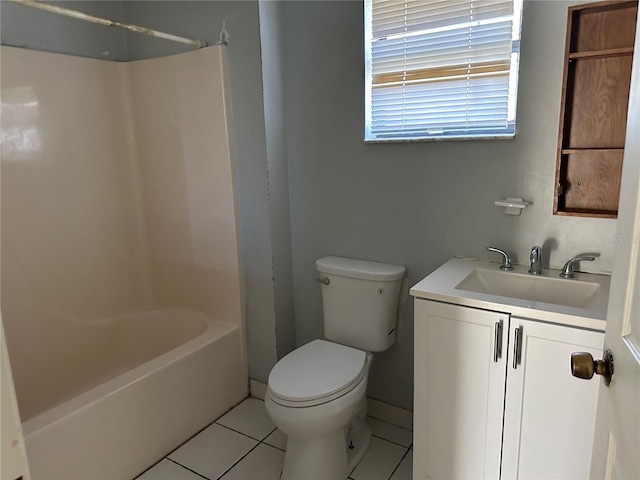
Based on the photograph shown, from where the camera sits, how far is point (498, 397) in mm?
1499

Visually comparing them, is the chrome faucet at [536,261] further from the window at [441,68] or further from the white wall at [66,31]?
the white wall at [66,31]

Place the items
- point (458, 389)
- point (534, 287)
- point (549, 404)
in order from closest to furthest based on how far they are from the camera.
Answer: point (549, 404) < point (458, 389) < point (534, 287)

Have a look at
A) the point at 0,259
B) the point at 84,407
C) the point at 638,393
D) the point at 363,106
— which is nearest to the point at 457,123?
the point at 363,106

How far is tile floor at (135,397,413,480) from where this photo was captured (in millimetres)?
1947

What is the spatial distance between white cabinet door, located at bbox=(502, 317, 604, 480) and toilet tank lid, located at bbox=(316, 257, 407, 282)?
0.65 meters

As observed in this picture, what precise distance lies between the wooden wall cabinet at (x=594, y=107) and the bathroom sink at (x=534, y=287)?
26 cm

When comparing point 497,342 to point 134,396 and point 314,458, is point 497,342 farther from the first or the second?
point 134,396

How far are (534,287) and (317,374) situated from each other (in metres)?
0.88

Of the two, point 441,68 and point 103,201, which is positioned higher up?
point 441,68

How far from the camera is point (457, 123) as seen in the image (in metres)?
1.87

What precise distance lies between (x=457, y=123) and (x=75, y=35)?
75.3 inches

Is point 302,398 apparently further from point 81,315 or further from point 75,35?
point 75,35

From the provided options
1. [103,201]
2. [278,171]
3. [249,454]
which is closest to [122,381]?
[249,454]

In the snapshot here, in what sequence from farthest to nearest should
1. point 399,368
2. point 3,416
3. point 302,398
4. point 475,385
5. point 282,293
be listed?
point 282,293, point 399,368, point 302,398, point 475,385, point 3,416
